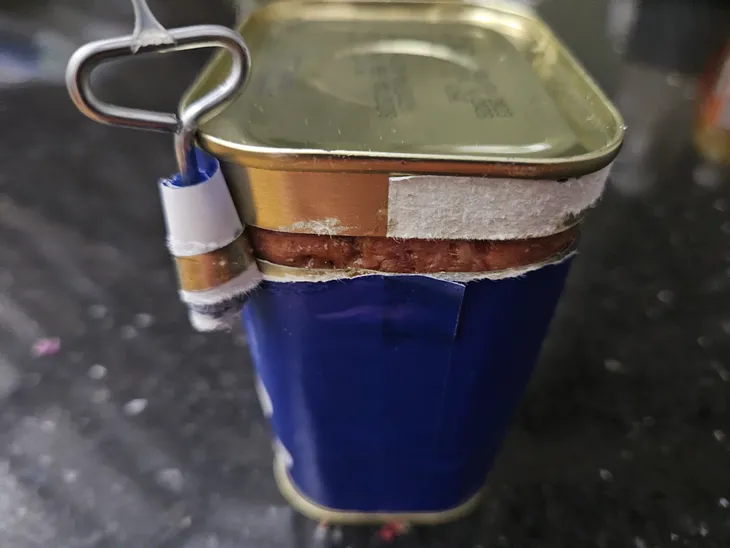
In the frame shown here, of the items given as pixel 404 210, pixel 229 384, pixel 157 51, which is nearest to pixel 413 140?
pixel 404 210

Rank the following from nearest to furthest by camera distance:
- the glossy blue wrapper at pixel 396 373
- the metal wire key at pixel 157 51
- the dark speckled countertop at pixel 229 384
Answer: the metal wire key at pixel 157 51 → the glossy blue wrapper at pixel 396 373 → the dark speckled countertop at pixel 229 384

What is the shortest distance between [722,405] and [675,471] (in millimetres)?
119

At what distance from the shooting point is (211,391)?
725 mm

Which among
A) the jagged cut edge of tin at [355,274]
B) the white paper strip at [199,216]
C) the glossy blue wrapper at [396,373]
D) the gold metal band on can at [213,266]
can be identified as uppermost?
the white paper strip at [199,216]

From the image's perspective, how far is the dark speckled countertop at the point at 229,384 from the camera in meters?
0.60

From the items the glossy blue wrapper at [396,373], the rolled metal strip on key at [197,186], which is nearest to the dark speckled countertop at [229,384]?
the glossy blue wrapper at [396,373]

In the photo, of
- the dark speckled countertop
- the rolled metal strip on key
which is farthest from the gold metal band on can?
the dark speckled countertop

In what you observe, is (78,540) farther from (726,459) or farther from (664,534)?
(726,459)

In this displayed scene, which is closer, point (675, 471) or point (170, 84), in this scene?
point (675, 471)

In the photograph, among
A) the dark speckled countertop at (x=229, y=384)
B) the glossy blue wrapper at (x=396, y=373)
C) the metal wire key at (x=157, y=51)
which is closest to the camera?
the metal wire key at (x=157, y=51)

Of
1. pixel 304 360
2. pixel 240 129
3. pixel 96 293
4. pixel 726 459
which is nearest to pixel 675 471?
pixel 726 459

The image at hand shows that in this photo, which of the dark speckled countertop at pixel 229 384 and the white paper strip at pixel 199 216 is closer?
the white paper strip at pixel 199 216

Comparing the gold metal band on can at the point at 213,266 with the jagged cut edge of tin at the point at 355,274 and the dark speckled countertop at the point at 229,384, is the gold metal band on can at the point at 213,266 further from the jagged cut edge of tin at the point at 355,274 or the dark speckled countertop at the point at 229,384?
the dark speckled countertop at the point at 229,384

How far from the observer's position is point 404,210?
0.37 metres
